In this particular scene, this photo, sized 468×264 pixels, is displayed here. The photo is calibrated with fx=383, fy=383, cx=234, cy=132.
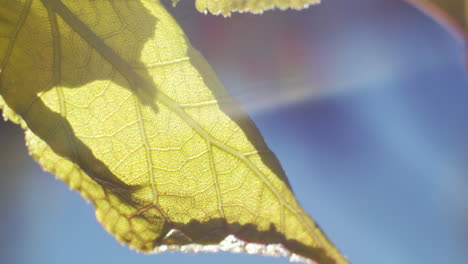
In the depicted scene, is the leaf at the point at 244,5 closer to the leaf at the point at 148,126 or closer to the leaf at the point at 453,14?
the leaf at the point at 148,126

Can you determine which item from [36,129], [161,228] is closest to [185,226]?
[161,228]

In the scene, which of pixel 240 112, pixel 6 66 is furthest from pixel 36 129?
pixel 240 112

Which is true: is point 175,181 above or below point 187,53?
below

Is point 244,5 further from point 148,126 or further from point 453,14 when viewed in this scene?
point 453,14

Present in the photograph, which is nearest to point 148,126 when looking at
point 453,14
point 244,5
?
point 244,5

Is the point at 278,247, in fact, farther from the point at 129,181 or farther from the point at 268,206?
the point at 129,181

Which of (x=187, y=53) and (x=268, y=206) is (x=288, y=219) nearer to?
(x=268, y=206)
